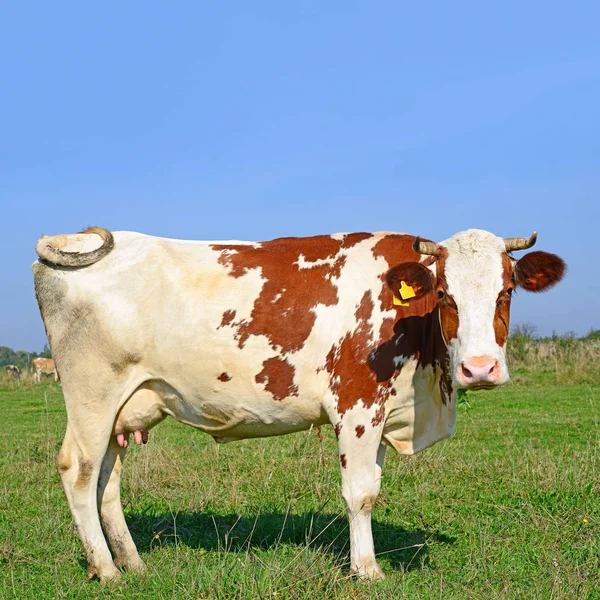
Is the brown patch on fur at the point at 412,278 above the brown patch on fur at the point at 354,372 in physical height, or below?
above

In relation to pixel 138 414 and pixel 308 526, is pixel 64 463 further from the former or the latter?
pixel 308 526

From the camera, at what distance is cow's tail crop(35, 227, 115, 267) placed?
6246 millimetres

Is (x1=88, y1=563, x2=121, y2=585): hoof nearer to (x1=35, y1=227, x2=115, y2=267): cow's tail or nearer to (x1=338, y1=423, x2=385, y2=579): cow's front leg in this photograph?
(x1=338, y1=423, x2=385, y2=579): cow's front leg

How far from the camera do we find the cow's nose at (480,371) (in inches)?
193

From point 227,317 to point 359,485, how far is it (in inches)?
64.1

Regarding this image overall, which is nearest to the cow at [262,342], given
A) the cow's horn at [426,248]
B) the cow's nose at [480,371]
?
the cow's horn at [426,248]

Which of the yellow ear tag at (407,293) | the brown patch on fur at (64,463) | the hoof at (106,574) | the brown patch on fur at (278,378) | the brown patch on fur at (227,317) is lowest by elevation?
the hoof at (106,574)

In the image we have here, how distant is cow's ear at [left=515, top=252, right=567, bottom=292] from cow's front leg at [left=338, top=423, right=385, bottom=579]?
5.14 ft

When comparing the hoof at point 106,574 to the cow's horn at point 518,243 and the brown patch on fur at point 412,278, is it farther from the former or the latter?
the cow's horn at point 518,243

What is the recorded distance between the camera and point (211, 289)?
19.9 ft

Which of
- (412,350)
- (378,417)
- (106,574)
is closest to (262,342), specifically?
(378,417)

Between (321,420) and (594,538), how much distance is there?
246 cm

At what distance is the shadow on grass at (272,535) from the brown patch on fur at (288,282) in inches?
63.8

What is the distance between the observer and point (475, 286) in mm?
5254
